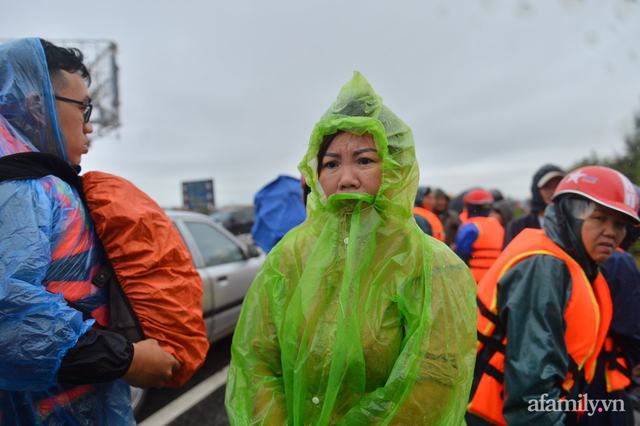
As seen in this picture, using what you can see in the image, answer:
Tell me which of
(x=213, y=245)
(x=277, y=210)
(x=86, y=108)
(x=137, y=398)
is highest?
(x=86, y=108)

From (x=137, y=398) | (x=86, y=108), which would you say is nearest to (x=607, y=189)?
(x=86, y=108)

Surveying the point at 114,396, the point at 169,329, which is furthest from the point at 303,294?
the point at 114,396

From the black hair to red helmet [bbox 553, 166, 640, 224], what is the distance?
221cm

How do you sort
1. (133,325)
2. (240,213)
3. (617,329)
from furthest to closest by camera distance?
(240,213) → (617,329) → (133,325)

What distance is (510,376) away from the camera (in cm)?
145

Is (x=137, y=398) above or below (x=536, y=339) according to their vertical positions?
below

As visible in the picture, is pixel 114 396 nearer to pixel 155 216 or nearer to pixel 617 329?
pixel 155 216

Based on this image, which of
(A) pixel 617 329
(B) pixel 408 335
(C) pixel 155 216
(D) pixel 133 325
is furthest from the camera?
(A) pixel 617 329

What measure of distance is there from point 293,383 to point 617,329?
1557 mm

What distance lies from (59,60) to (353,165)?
4.03 ft

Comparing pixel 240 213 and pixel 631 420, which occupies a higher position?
pixel 631 420

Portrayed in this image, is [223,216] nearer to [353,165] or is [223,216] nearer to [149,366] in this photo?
[149,366]

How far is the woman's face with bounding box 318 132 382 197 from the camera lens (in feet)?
3.95

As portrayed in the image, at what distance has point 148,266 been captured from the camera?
1.33m
